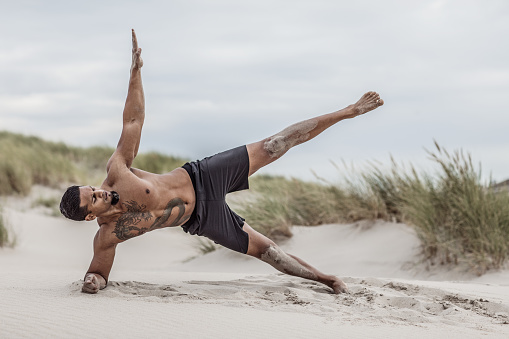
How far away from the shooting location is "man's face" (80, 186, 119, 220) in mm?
4457

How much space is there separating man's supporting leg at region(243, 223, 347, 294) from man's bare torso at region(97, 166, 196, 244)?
0.64 m

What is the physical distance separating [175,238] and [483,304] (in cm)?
858

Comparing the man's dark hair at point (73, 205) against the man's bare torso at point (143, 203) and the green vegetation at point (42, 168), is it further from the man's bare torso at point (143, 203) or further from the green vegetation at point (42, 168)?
the green vegetation at point (42, 168)

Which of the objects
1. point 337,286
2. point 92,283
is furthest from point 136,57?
point 337,286

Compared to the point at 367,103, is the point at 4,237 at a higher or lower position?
lower

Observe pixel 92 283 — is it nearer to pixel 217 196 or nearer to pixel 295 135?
pixel 217 196

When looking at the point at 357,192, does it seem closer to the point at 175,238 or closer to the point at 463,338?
the point at 175,238

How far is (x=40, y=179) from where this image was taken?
1553 centimetres

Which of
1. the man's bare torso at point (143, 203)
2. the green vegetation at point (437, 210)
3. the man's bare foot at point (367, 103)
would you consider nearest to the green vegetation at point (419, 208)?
the green vegetation at point (437, 210)

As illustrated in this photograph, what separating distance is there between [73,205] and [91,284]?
669 millimetres

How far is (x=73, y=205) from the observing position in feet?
14.4

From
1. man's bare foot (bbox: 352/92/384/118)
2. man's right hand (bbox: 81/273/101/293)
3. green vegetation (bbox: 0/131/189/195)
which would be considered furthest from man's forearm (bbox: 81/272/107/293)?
green vegetation (bbox: 0/131/189/195)

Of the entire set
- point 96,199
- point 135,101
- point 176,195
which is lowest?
point 96,199

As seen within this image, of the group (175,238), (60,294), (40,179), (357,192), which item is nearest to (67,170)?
(40,179)
